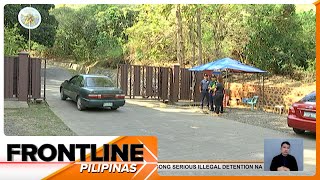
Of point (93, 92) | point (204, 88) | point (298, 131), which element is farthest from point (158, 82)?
point (298, 131)

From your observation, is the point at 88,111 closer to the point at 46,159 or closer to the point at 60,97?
the point at 60,97

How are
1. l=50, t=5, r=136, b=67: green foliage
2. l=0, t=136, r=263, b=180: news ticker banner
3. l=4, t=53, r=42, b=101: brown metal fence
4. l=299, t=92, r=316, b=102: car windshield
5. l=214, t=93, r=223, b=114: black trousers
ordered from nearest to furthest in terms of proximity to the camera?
l=0, t=136, r=263, b=180: news ticker banner → l=299, t=92, r=316, b=102: car windshield → l=4, t=53, r=42, b=101: brown metal fence → l=50, t=5, r=136, b=67: green foliage → l=214, t=93, r=223, b=114: black trousers

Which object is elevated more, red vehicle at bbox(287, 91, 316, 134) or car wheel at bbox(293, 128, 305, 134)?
red vehicle at bbox(287, 91, 316, 134)

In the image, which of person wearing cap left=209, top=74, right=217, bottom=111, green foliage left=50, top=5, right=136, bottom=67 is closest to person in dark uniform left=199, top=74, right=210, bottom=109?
person wearing cap left=209, top=74, right=217, bottom=111

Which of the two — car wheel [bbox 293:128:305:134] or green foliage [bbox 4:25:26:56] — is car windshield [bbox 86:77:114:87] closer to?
green foliage [bbox 4:25:26:56]

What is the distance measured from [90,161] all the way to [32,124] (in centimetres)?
61

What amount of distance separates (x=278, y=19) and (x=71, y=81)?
4431mm

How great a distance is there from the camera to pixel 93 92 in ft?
12.3

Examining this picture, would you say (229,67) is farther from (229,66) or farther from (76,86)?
(76,86)

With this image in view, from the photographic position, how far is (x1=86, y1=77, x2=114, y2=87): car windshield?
364 centimetres

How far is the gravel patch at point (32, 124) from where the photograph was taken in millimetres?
3217

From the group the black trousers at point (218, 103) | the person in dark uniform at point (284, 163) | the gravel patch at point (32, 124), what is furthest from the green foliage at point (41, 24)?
the person in dark uniform at point (284, 163)

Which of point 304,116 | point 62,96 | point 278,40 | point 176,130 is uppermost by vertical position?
point 278,40

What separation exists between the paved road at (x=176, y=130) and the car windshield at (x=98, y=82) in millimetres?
206
